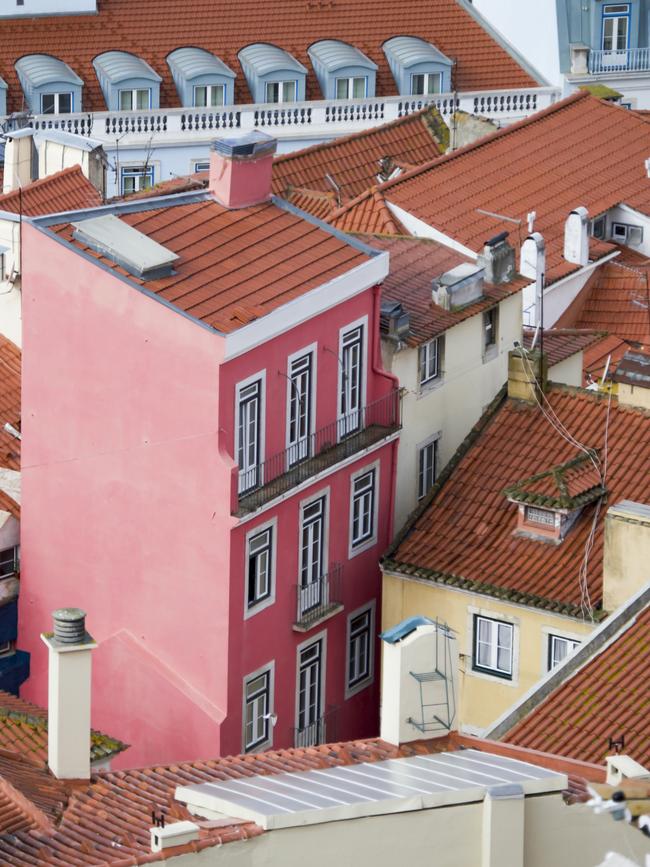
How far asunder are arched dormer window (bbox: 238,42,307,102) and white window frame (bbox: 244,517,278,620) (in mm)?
42758

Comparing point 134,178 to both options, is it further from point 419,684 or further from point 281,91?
point 419,684

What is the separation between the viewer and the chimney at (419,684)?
149 ft

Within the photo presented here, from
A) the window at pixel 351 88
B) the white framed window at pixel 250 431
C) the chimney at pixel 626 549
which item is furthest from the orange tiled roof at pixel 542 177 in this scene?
the chimney at pixel 626 549

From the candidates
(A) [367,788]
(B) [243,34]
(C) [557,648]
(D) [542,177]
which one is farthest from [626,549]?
(B) [243,34]

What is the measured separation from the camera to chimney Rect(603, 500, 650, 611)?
189 ft

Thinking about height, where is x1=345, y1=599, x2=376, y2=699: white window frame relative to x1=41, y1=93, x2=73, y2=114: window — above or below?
below

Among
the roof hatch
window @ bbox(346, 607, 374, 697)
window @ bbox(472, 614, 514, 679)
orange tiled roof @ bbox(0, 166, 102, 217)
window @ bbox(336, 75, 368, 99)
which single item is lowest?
window @ bbox(346, 607, 374, 697)

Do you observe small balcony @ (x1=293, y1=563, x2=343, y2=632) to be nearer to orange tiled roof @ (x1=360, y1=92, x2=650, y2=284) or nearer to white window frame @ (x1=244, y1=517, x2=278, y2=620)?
white window frame @ (x1=244, y1=517, x2=278, y2=620)

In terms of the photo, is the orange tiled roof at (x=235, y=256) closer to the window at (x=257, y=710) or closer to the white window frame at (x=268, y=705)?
the white window frame at (x=268, y=705)

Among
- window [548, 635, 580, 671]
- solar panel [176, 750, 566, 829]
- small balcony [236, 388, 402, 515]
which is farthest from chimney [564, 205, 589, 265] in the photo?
solar panel [176, 750, 566, 829]

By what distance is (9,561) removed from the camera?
206 feet

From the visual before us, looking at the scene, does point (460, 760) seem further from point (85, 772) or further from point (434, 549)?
point (434, 549)

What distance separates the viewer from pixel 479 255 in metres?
69.8

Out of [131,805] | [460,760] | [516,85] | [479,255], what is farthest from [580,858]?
[516,85]
